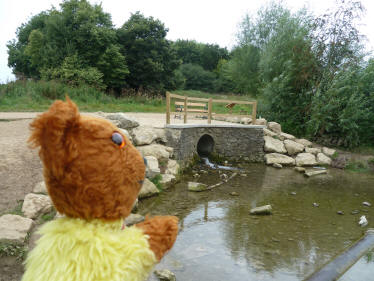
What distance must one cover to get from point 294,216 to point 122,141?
550 cm

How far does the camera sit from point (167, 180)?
6.89m

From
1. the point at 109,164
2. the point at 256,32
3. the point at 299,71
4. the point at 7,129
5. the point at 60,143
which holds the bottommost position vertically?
the point at 7,129

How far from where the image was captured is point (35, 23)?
29125 mm

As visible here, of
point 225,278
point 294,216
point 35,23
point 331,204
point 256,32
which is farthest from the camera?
point 35,23

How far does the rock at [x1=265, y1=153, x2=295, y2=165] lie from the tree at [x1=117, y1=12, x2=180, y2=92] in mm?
15306

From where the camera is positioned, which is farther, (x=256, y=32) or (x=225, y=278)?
(x=256, y=32)

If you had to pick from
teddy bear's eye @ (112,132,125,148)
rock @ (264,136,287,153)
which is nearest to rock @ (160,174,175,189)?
rock @ (264,136,287,153)

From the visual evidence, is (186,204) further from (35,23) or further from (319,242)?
(35,23)

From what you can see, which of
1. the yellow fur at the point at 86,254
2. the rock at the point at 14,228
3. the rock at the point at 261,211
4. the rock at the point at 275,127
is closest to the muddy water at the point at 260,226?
the rock at the point at 261,211

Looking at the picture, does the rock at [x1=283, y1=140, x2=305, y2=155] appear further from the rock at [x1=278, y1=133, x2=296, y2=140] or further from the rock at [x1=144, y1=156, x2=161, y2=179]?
the rock at [x1=144, y1=156, x2=161, y2=179]

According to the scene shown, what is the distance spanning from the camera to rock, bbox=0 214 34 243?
3.00 m

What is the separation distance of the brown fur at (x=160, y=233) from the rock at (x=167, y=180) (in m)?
5.46

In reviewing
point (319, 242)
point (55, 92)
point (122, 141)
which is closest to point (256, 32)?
point (55, 92)

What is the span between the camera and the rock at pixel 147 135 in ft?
24.5
